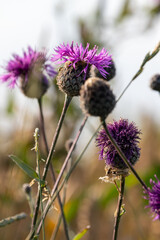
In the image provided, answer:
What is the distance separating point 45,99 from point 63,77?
2.12 metres

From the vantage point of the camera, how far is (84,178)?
3.94 m

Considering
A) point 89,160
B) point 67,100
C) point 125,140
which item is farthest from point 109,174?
point 89,160

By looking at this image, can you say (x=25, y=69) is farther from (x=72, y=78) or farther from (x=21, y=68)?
(x=72, y=78)

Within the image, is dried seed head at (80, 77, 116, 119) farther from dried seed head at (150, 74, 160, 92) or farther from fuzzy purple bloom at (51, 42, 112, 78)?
dried seed head at (150, 74, 160, 92)

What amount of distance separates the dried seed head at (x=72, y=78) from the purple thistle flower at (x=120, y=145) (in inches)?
6.4

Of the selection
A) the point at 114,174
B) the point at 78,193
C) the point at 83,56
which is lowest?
the point at 78,193

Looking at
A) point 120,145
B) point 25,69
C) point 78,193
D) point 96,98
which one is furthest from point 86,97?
point 78,193

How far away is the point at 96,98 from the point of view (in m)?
→ 0.95

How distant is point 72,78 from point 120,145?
0.26m

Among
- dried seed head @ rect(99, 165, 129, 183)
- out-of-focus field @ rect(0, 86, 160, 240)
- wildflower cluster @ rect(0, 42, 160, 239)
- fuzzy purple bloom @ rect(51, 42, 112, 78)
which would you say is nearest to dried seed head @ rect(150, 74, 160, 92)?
wildflower cluster @ rect(0, 42, 160, 239)

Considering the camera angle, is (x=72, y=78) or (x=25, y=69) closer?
(x=72, y=78)

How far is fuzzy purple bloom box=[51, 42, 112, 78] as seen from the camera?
3.94 ft

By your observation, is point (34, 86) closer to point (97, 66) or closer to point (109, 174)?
point (97, 66)

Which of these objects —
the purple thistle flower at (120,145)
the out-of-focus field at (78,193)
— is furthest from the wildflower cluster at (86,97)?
the out-of-focus field at (78,193)
